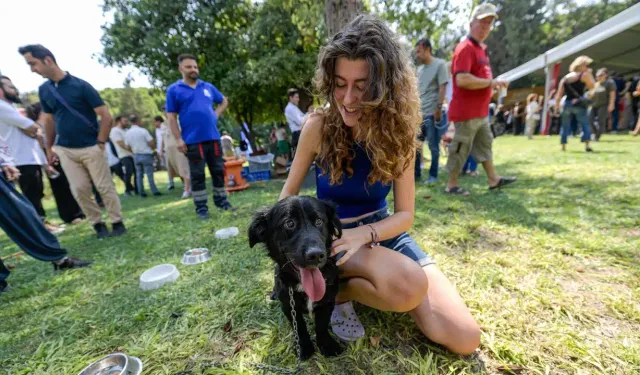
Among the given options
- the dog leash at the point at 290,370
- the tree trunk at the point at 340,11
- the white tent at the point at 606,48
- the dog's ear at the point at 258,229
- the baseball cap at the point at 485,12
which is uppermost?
the white tent at the point at 606,48

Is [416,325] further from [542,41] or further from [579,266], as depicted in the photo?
[542,41]

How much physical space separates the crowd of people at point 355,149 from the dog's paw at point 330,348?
111 mm

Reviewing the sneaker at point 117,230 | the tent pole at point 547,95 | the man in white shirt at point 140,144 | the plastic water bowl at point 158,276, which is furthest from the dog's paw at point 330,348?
the tent pole at point 547,95

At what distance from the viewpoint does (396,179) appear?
2.02 m

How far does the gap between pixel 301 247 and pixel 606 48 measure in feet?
67.7

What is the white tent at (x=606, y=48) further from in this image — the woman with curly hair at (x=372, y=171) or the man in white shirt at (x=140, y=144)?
the man in white shirt at (x=140, y=144)

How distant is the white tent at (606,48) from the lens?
33.0 ft

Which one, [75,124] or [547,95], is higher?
[547,95]

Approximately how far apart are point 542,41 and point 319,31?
34.3m

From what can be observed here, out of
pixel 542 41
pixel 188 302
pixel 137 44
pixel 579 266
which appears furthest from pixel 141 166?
pixel 542 41

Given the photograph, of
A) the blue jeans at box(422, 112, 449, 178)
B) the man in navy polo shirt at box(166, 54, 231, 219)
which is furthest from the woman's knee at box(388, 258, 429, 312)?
the blue jeans at box(422, 112, 449, 178)

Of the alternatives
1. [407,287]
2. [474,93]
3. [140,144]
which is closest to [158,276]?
[407,287]

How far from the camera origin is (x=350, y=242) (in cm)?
172

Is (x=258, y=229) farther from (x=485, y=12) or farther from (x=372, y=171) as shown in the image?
(x=485, y=12)
